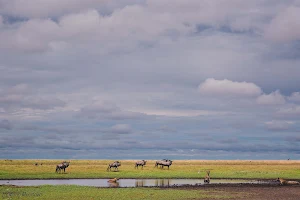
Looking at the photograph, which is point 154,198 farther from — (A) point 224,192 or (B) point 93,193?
(A) point 224,192

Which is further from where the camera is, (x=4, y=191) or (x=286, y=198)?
(x=4, y=191)

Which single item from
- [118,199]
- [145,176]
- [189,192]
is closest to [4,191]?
[118,199]

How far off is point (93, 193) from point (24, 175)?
1161 inches

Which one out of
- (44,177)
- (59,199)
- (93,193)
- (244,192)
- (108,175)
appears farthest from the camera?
(108,175)

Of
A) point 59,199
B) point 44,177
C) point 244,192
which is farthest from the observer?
point 44,177

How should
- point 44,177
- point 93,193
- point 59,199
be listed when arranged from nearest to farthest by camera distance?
1. point 59,199
2. point 93,193
3. point 44,177

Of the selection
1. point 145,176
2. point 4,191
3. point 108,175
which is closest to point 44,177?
point 108,175

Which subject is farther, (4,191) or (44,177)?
(44,177)

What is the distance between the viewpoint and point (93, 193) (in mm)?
35188

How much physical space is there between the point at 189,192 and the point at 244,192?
530 cm

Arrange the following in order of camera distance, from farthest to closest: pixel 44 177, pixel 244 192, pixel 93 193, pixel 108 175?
pixel 108 175 < pixel 44 177 < pixel 244 192 < pixel 93 193

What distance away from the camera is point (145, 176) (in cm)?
6178

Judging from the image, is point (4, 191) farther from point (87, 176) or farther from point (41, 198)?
point (87, 176)

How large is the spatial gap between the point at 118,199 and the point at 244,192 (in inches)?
519
